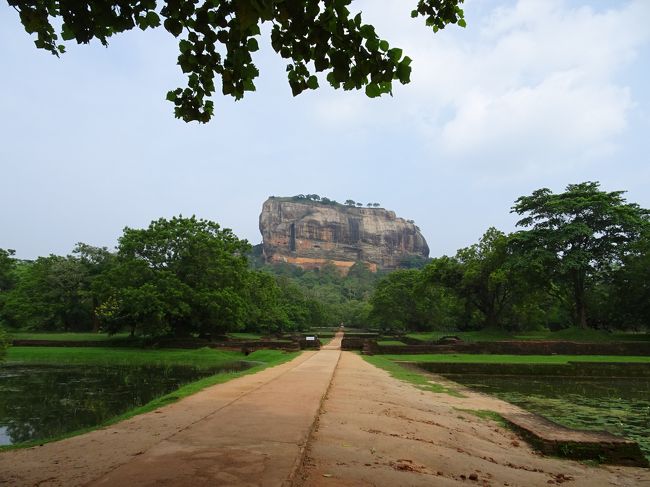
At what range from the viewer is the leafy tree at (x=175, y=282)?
27484mm

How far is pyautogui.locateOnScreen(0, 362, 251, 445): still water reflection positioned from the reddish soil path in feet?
17.8

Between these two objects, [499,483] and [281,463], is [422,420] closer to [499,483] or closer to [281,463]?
[499,483]

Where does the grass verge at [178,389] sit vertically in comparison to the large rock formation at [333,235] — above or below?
below

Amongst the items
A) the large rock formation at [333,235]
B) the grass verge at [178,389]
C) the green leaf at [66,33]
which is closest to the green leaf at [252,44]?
the green leaf at [66,33]

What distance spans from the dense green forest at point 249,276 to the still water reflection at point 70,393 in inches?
322

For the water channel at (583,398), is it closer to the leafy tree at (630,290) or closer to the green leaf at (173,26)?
the green leaf at (173,26)

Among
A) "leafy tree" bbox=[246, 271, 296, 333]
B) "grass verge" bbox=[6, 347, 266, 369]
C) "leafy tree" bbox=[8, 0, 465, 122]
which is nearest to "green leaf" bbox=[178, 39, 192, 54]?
"leafy tree" bbox=[8, 0, 465, 122]

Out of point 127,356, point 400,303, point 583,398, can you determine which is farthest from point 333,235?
point 583,398

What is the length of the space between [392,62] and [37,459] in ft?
17.6

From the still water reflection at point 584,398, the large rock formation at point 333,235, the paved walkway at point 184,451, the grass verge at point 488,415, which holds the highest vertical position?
the large rock formation at point 333,235

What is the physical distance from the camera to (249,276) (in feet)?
115

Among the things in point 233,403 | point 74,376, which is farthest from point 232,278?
point 233,403

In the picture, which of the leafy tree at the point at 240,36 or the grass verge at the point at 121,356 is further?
the grass verge at the point at 121,356

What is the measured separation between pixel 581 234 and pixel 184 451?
33210 millimetres
